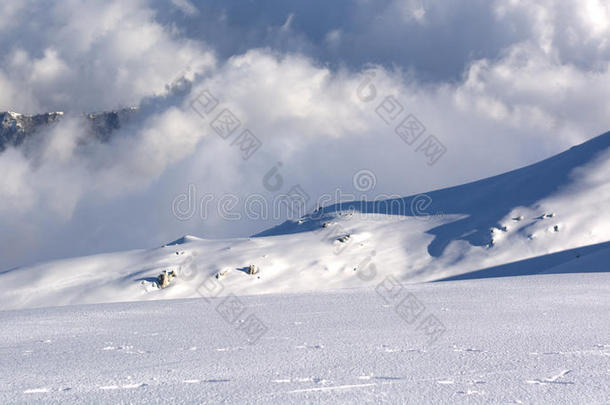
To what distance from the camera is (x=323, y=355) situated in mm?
8258

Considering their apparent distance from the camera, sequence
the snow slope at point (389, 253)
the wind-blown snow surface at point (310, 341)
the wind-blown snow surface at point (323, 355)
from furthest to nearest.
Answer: the snow slope at point (389, 253), the wind-blown snow surface at point (310, 341), the wind-blown snow surface at point (323, 355)

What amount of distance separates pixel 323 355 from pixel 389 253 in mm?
26979

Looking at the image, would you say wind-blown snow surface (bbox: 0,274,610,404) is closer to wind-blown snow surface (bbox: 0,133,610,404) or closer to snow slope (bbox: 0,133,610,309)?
wind-blown snow surface (bbox: 0,133,610,404)

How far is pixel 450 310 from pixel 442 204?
30.8 meters

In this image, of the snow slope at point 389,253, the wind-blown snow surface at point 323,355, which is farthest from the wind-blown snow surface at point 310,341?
the snow slope at point 389,253

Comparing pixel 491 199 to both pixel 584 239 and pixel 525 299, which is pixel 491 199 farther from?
pixel 525 299

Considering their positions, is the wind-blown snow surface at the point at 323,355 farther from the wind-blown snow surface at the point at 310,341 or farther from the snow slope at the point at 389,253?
the snow slope at the point at 389,253

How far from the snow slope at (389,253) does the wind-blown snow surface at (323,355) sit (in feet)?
54.1

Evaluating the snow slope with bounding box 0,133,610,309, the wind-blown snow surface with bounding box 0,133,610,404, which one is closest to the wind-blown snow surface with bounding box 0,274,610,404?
the wind-blown snow surface with bounding box 0,133,610,404

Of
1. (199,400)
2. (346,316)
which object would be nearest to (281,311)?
(346,316)

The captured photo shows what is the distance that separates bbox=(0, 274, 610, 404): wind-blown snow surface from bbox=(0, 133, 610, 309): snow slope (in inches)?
649

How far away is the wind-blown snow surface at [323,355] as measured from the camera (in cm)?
645

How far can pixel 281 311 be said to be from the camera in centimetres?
1313

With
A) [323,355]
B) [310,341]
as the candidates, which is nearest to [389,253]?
[310,341]
